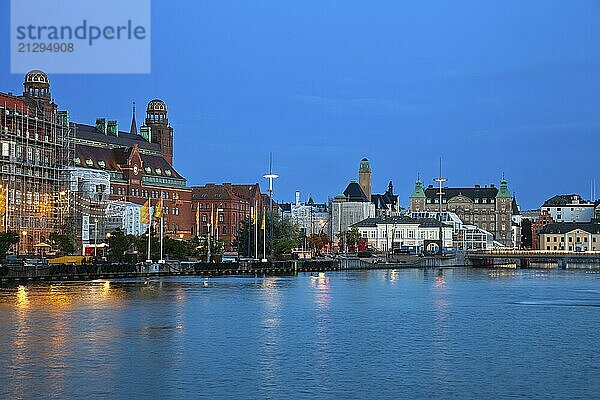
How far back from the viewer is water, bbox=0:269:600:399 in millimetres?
33844

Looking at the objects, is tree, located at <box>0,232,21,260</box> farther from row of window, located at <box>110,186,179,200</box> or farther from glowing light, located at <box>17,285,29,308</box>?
row of window, located at <box>110,186,179,200</box>

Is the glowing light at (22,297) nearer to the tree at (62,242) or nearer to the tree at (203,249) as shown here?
the tree at (62,242)

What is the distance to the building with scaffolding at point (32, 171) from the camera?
114375 millimetres

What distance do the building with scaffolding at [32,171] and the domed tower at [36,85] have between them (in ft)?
102

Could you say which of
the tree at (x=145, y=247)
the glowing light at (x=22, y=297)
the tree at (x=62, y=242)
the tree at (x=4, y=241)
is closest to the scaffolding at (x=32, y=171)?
the tree at (x=62, y=242)

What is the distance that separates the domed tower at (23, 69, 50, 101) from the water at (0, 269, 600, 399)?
8692 centimetres

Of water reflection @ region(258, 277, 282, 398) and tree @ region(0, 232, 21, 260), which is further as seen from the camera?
tree @ region(0, 232, 21, 260)

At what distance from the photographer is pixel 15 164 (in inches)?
4545

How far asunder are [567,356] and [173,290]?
4679 centimetres

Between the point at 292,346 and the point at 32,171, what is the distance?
8114cm

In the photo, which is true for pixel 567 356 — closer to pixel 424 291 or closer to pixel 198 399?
pixel 198 399

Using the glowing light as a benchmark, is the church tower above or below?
above

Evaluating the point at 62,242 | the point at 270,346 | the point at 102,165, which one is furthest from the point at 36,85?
the point at 270,346

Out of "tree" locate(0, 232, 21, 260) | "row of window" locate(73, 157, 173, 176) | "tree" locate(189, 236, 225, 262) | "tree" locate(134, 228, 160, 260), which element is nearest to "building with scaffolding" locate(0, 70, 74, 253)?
"tree" locate(0, 232, 21, 260)
